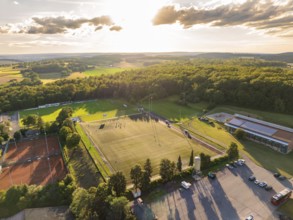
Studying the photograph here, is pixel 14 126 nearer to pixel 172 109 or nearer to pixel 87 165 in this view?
pixel 87 165

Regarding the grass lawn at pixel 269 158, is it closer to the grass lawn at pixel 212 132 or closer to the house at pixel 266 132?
the house at pixel 266 132

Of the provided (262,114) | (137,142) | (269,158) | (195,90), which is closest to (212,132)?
(269,158)

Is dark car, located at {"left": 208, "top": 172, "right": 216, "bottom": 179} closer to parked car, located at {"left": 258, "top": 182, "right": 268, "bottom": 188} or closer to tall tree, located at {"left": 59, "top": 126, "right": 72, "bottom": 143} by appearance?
parked car, located at {"left": 258, "top": 182, "right": 268, "bottom": 188}

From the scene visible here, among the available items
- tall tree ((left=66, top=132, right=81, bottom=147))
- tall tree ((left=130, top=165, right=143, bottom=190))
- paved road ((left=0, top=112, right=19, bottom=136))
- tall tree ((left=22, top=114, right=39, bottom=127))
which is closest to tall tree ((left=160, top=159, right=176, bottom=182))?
tall tree ((left=130, top=165, right=143, bottom=190))

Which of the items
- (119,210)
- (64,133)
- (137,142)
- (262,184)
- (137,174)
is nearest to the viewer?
(119,210)

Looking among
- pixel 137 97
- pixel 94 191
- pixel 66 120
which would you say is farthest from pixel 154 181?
pixel 137 97

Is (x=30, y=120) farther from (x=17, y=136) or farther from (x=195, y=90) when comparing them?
(x=195, y=90)
